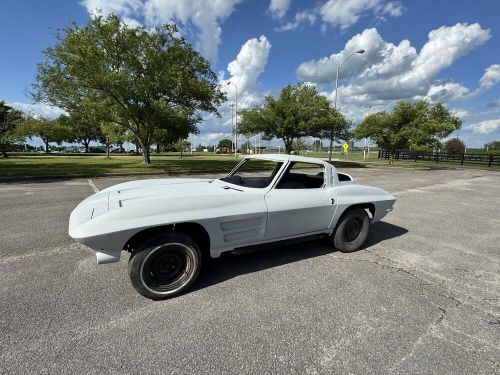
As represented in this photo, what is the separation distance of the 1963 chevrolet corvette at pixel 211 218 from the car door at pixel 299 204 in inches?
0.5

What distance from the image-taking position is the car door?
344 centimetres

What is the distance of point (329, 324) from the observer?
258 cm

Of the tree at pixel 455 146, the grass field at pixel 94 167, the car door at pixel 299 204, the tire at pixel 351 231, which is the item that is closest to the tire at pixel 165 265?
the car door at pixel 299 204

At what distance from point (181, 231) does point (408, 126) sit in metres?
26.7

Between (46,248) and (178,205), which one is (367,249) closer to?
(178,205)

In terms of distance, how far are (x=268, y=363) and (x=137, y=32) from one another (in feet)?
60.9

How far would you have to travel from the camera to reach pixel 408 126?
24500mm

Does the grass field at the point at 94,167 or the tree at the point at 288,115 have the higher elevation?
the tree at the point at 288,115

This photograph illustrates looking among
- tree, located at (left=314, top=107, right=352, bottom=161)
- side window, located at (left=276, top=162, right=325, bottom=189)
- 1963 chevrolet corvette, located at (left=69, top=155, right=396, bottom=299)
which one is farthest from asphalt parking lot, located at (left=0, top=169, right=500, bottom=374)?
tree, located at (left=314, top=107, right=352, bottom=161)

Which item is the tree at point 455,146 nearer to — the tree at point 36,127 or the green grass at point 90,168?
the green grass at point 90,168

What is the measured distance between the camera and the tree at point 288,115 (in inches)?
1015

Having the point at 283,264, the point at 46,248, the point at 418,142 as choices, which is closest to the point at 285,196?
the point at 283,264

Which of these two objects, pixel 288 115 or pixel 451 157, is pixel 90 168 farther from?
pixel 451 157

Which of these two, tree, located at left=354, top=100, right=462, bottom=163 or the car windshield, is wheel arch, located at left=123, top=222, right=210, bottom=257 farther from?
tree, located at left=354, top=100, right=462, bottom=163
